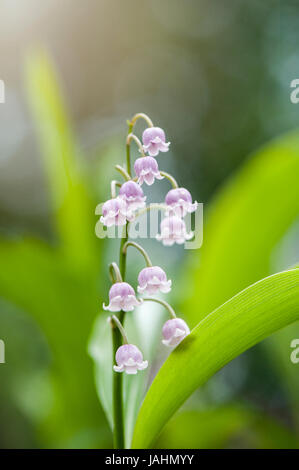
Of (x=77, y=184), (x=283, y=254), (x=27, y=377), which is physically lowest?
(x=27, y=377)

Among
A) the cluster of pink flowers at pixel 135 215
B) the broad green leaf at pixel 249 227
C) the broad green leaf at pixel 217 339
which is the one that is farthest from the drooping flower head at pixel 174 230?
the broad green leaf at pixel 249 227

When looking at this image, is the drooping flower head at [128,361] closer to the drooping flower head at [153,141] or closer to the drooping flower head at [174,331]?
the drooping flower head at [174,331]

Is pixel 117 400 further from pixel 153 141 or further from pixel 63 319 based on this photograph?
pixel 63 319

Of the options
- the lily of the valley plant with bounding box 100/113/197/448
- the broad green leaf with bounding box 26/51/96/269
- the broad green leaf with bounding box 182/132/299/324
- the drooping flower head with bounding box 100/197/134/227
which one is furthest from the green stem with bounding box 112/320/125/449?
the broad green leaf with bounding box 26/51/96/269

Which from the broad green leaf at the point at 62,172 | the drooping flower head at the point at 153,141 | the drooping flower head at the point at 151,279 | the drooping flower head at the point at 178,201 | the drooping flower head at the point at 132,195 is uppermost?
the broad green leaf at the point at 62,172

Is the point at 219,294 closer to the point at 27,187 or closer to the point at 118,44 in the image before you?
the point at 27,187

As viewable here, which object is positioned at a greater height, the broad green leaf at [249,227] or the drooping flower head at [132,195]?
the broad green leaf at [249,227]
